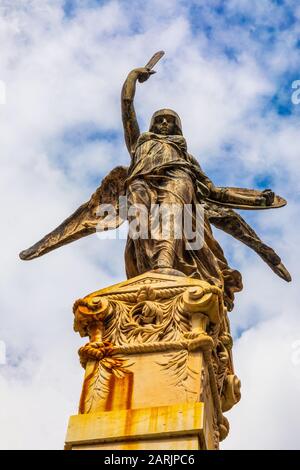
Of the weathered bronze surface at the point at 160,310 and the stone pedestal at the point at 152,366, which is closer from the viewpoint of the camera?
the stone pedestal at the point at 152,366

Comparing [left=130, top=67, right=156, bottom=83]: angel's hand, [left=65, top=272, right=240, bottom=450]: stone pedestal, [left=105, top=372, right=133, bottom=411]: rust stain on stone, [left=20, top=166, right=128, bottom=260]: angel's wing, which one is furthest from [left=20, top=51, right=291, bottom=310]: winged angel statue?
[left=105, top=372, right=133, bottom=411]: rust stain on stone

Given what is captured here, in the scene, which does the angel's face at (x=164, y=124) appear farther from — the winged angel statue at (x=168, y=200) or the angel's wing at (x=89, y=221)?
the angel's wing at (x=89, y=221)

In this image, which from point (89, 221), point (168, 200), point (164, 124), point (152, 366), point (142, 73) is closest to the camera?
point (152, 366)

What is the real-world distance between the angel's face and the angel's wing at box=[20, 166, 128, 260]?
0.75 m

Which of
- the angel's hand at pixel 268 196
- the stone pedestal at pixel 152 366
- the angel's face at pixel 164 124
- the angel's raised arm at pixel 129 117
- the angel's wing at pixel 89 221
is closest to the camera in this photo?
the stone pedestal at pixel 152 366

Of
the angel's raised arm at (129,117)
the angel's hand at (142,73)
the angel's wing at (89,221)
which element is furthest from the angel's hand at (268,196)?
the angel's hand at (142,73)

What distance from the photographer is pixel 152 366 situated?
869 cm

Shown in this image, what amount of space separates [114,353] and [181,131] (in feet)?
14.8

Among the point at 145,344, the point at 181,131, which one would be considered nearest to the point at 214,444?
the point at 145,344

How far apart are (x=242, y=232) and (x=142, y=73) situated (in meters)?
2.91

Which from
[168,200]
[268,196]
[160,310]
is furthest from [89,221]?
[160,310]

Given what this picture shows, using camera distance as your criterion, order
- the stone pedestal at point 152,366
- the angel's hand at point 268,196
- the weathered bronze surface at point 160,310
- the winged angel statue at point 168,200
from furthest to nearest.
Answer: the angel's hand at point 268,196
the winged angel statue at point 168,200
the weathered bronze surface at point 160,310
the stone pedestal at point 152,366

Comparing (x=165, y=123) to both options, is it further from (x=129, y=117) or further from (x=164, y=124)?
(x=129, y=117)

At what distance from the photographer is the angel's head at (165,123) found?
12453 mm
